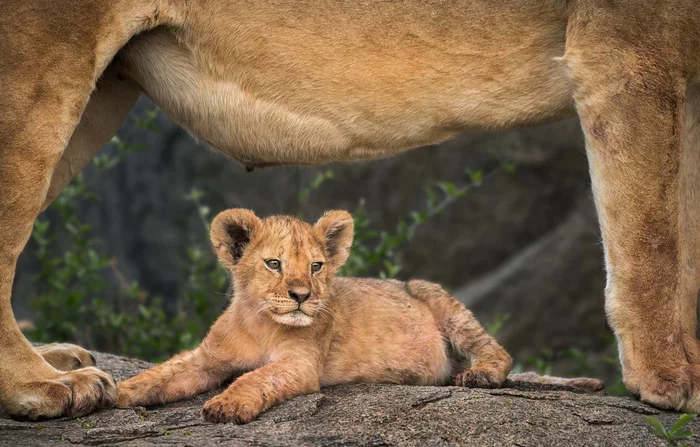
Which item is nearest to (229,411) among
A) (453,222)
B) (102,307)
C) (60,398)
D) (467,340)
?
(60,398)

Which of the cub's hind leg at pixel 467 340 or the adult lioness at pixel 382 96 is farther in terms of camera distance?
the cub's hind leg at pixel 467 340

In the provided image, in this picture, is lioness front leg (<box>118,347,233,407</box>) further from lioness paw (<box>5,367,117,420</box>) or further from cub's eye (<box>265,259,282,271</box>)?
cub's eye (<box>265,259,282,271</box>)

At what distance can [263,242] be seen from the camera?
4461 mm

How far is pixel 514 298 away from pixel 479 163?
1.11 metres

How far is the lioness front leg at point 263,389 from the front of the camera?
12.7 feet

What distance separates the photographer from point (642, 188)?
4.31 m

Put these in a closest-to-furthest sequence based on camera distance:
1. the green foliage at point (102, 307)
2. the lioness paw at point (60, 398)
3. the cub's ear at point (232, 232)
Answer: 1. the lioness paw at point (60, 398)
2. the cub's ear at point (232, 232)
3. the green foliage at point (102, 307)

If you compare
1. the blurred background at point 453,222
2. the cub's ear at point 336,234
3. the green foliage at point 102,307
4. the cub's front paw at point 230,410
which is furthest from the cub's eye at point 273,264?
the blurred background at point 453,222

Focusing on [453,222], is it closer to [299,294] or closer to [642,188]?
[642,188]

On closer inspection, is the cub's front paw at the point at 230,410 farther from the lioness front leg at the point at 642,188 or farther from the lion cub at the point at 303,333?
the lioness front leg at the point at 642,188

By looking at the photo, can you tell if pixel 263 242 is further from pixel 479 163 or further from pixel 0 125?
pixel 479 163

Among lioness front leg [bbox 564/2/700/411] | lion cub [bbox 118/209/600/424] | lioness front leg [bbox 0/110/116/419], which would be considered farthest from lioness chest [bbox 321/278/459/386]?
lioness front leg [bbox 0/110/116/419]

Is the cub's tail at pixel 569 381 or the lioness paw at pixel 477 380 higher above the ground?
the lioness paw at pixel 477 380

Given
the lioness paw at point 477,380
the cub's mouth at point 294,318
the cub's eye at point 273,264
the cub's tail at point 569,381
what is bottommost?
the cub's tail at point 569,381
